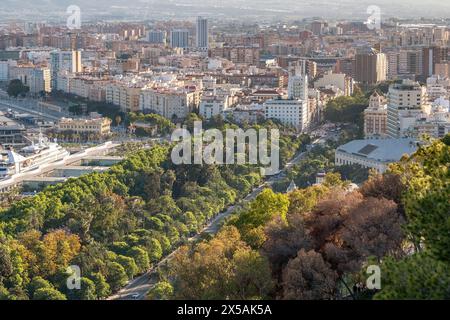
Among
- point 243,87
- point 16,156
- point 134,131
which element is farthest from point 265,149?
point 243,87

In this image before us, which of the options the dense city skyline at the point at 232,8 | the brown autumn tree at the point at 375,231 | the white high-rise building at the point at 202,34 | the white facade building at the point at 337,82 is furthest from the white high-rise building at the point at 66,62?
the brown autumn tree at the point at 375,231

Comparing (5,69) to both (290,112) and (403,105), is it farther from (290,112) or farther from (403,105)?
(403,105)

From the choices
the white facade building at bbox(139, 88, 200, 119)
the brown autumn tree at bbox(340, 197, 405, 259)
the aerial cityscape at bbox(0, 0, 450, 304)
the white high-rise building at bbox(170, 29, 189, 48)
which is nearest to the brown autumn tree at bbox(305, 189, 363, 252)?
the aerial cityscape at bbox(0, 0, 450, 304)

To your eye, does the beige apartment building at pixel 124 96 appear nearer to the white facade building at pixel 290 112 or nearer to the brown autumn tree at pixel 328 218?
the white facade building at pixel 290 112

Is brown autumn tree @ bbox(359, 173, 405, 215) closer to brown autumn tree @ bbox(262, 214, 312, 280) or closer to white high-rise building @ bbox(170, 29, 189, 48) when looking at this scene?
brown autumn tree @ bbox(262, 214, 312, 280)

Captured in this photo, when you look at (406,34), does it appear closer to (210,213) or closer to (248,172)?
(248,172)
